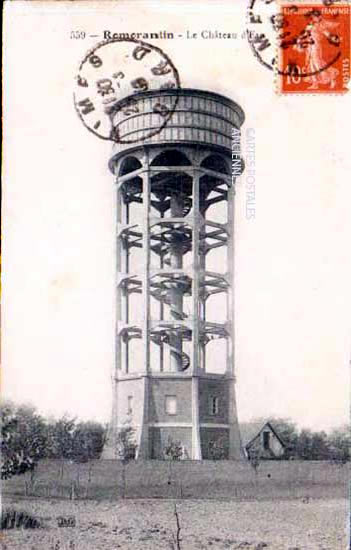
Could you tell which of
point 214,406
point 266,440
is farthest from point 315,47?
point 214,406

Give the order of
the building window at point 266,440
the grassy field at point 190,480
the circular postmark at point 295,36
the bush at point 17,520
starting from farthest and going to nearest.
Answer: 1. the building window at point 266,440
2. the grassy field at point 190,480
3. the bush at point 17,520
4. the circular postmark at point 295,36

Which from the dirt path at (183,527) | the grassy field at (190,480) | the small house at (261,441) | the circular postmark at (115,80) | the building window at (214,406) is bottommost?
the dirt path at (183,527)

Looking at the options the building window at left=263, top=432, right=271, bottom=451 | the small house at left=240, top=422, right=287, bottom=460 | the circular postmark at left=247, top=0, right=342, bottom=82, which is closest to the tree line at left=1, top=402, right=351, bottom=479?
the small house at left=240, top=422, right=287, bottom=460

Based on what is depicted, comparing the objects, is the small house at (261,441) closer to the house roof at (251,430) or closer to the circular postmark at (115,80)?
the house roof at (251,430)

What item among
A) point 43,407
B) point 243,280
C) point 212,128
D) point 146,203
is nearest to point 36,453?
point 43,407

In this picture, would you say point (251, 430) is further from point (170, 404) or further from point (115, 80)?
point (115, 80)

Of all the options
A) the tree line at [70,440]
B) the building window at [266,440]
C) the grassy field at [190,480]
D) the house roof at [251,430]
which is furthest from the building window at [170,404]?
the grassy field at [190,480]

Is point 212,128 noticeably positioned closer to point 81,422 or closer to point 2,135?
point 2,135
